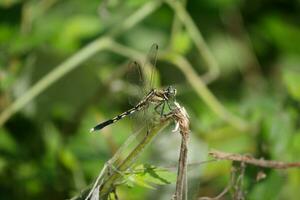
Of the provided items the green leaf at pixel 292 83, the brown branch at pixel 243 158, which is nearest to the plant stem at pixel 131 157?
the brown branch at pixel 243 158

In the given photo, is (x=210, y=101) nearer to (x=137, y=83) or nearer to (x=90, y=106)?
(x=90, y=106)

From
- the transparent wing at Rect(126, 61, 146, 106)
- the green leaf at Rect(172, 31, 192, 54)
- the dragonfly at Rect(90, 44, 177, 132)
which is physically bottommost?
the dragonfly at Rect(90, 44, 177, 132)

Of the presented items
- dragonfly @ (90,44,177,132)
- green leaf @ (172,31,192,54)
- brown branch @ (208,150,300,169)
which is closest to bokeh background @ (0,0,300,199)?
green leaf @ (172,31,192,54)

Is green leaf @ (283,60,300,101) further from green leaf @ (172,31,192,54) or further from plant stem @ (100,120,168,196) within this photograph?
plant stem @ (100,120,168,196)

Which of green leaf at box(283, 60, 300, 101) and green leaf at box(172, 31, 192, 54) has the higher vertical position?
green leaf at box(172, 31, 192, 54)

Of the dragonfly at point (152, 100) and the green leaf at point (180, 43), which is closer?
the dragonfly at point (152, 100)

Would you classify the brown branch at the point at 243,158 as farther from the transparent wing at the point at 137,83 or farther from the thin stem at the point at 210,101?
the thin stem at the point at 210,101

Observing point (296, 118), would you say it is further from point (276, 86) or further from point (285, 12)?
point (285, 12)

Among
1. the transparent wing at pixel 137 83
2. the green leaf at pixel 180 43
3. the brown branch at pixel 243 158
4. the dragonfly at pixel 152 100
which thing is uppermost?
the green leaf at pixel 180 43

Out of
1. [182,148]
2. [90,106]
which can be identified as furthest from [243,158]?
[90,106]
